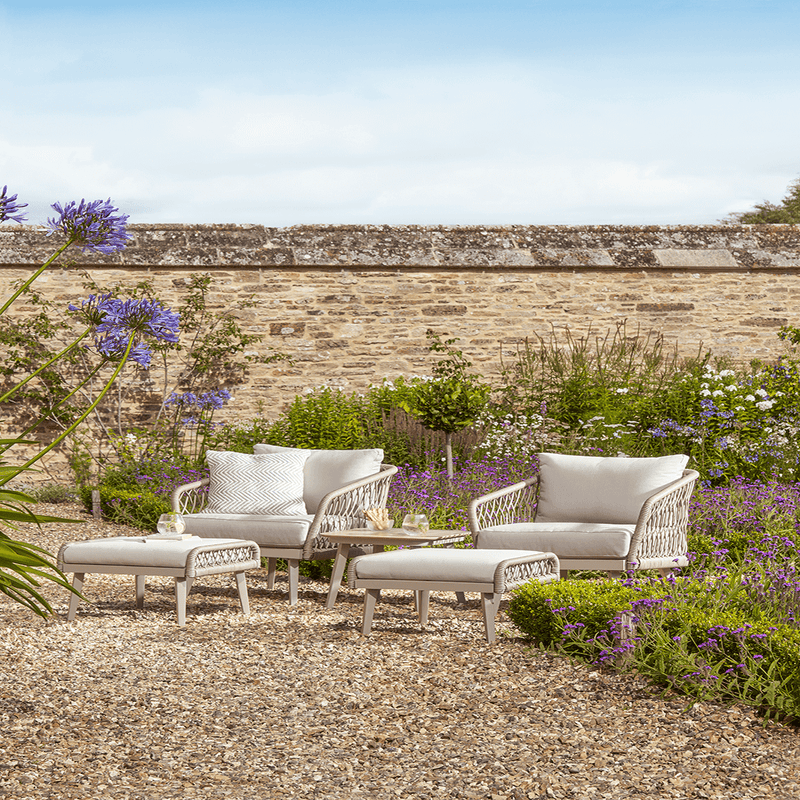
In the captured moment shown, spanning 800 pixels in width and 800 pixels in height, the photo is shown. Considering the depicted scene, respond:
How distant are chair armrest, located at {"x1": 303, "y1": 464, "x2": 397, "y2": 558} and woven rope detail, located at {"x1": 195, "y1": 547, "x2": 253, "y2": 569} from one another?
0.40m

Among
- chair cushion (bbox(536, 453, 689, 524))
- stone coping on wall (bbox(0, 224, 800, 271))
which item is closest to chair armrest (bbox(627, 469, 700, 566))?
chair cushion (bbox(536, 453, 689, 524))

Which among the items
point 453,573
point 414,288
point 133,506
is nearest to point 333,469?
point 453,573

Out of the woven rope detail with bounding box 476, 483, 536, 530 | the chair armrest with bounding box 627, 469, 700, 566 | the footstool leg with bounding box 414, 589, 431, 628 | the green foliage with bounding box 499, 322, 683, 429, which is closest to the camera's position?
the footstool leg with bounding box 414, 589, 431, 628

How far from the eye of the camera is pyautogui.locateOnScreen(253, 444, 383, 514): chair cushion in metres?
5.96

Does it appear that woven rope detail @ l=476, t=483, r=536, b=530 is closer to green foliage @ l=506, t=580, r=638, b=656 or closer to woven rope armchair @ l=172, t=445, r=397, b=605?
woven rope armchair @ l=172, t=445, r=397, b=605

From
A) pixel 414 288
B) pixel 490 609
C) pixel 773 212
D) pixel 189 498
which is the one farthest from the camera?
pixel 773 212

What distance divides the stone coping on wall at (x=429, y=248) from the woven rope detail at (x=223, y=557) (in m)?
4.90

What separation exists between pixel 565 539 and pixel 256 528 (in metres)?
1.75

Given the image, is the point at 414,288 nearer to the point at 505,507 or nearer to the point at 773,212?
the point at 505,507

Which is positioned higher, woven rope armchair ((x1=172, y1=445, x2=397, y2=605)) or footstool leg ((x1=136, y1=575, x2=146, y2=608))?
woven rope armchair ((x1=172, y1=445, x2=397, y2=605))

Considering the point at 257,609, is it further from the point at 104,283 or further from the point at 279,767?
the point at 104,283

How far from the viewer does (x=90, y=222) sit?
249cm

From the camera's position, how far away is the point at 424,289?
9.52m

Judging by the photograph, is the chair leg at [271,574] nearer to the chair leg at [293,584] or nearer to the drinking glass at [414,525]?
the chair leg at [293,584]
